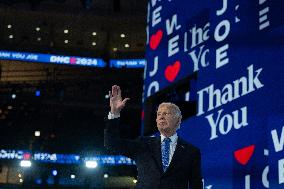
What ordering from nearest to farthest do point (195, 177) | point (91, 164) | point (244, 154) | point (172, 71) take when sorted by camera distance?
point (195, 177)
point (244, 154)
point (172, 71)
point (91, 164)

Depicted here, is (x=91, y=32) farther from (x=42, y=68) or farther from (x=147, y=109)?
(x=147, y=109)

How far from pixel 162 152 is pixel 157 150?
34 mm

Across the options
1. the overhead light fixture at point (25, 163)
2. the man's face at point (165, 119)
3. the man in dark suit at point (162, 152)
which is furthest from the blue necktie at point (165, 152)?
the overhead light fixture at point (25, 163)

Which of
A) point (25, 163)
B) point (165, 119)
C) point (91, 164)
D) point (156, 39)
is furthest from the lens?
point (91, 164)

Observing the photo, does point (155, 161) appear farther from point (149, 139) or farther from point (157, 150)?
point (149, 139)

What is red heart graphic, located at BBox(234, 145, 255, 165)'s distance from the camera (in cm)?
481

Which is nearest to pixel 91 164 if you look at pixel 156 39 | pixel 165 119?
pixel 156 39

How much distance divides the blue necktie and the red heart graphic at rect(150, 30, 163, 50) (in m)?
3.76

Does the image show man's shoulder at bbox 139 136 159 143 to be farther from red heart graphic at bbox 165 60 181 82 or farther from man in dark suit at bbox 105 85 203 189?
red heart graphic at bbox 165 60 181 82

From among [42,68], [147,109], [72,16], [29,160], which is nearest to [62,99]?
[42,68]

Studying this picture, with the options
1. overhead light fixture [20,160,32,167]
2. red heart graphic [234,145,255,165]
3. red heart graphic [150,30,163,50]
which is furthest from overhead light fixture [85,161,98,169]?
red heart graphic [234,145,255,165]

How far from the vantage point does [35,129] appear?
29344 millimetres

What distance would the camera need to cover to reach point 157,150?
10.2ft

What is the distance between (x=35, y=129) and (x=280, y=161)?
2611 cm
